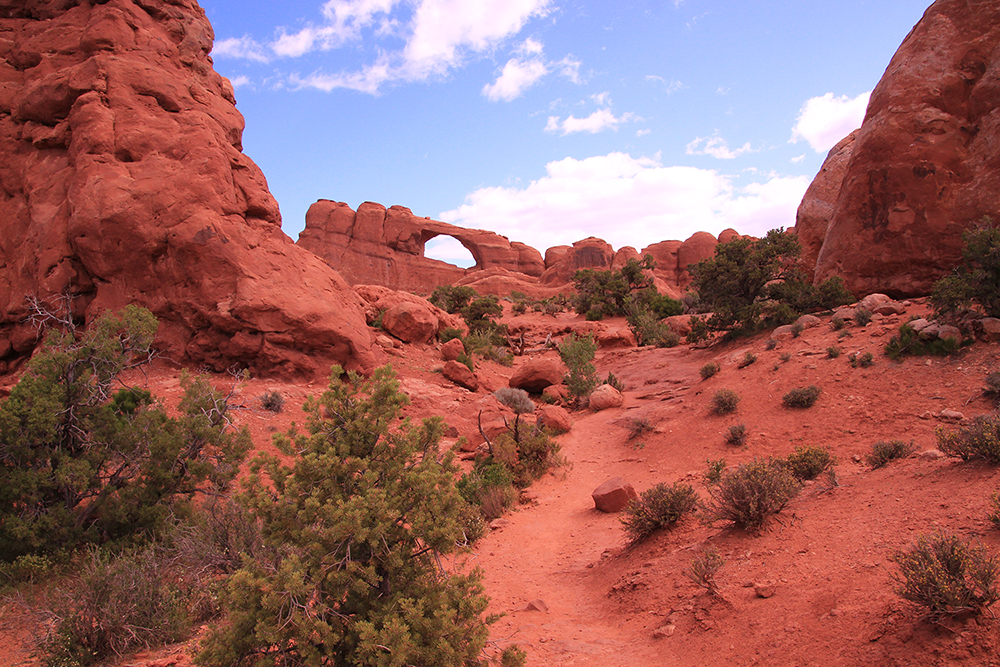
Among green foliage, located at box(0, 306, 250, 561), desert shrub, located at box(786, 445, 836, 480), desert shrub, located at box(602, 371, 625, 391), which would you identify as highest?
green foliage, located at box(0, 306, 250, 561)

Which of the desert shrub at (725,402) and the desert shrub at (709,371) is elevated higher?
the desert shrub at (709,371)

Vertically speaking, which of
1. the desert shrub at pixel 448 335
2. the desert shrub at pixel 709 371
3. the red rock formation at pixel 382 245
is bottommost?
the desert shrub at pixel 709 371

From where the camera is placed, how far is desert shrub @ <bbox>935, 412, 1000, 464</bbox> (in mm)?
4629

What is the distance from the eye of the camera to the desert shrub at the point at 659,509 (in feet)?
19.6

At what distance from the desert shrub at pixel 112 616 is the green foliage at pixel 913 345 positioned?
1175 cm

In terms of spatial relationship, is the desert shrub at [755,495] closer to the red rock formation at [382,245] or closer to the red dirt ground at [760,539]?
the red dirt ground at [760,539]

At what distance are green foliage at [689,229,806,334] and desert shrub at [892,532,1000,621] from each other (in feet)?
39.6

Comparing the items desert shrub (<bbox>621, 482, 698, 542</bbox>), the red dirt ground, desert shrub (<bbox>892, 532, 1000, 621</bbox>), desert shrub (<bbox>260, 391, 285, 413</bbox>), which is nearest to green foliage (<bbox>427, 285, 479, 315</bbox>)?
the red dirt ground

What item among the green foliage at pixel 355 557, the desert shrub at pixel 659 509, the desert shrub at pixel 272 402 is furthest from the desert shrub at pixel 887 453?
the desert shrub at pixel 272 402

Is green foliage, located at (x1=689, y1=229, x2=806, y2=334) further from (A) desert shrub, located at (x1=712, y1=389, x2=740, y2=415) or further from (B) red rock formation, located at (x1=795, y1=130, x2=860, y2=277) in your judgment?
(A) desert shrub, located at (x1=712, y1=389, x2=740, y2=415)

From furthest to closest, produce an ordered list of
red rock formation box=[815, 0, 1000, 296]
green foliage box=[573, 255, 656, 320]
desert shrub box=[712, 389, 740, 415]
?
1. green foliage box=[573, 255, 656, 320]
2. red rock formation box=[815, 0, 1000, 296]
3. desert shrub box=[712, 389, 740, 415]

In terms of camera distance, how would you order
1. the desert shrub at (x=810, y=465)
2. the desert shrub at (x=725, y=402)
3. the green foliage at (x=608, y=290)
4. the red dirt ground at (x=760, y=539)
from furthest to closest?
the green foliage at (x=608, y=290)
the desert shrub at (x=725, y=402)
the desert shrub at (x=810, y=465)
the red dirt ground at (x=760, y=539)

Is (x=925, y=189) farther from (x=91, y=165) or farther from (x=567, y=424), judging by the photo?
(x=91, y=165)

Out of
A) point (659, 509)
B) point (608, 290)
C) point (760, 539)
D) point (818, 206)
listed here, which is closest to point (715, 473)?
point (659, 509)
